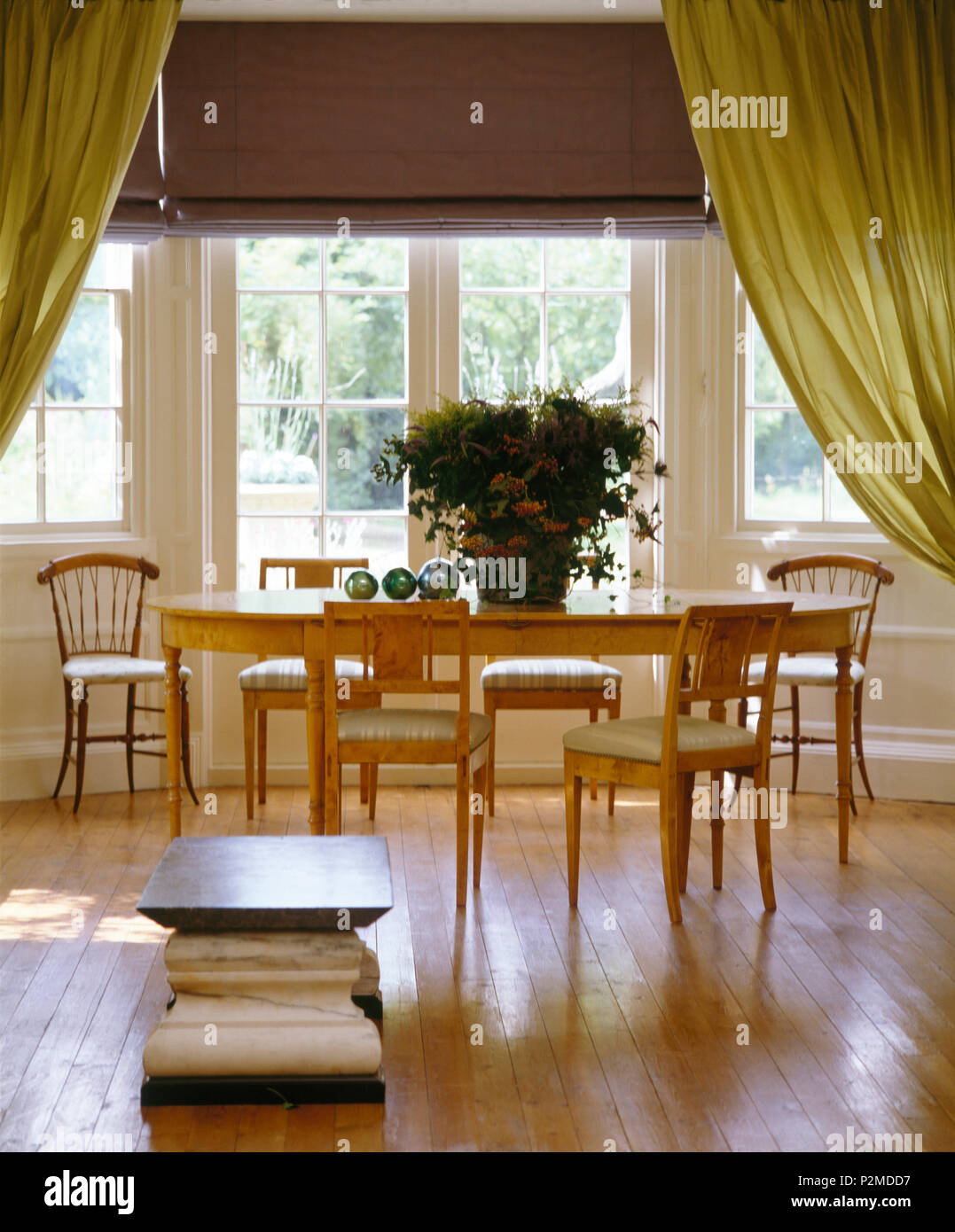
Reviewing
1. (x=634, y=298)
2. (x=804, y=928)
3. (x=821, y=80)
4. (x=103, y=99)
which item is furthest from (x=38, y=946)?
(x=821, y=80)

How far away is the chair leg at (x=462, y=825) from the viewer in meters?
3.88

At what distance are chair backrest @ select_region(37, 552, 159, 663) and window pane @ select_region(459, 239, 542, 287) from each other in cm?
171

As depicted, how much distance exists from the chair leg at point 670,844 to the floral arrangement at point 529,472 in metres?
0.77

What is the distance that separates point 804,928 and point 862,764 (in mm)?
1630

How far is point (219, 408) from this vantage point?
5539mm

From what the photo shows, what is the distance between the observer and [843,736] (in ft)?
14.1

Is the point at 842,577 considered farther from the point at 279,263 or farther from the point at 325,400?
the point at 279,263

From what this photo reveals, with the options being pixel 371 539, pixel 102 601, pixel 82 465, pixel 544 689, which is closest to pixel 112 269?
pixel 82 465

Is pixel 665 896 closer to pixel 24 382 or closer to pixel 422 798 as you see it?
pixel 422 798

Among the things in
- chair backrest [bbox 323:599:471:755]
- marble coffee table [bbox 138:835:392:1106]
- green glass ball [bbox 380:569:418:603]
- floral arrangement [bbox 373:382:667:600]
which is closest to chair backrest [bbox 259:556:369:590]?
green glass ball [bbox 380:569:418:603]

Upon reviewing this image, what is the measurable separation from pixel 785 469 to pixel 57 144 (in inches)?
116

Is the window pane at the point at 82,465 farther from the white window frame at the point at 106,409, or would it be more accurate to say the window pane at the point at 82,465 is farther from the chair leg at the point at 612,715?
the chair leg at the point at 612,715

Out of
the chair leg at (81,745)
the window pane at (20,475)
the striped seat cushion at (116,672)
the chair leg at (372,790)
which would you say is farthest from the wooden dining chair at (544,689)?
the window pane at (20,475)
